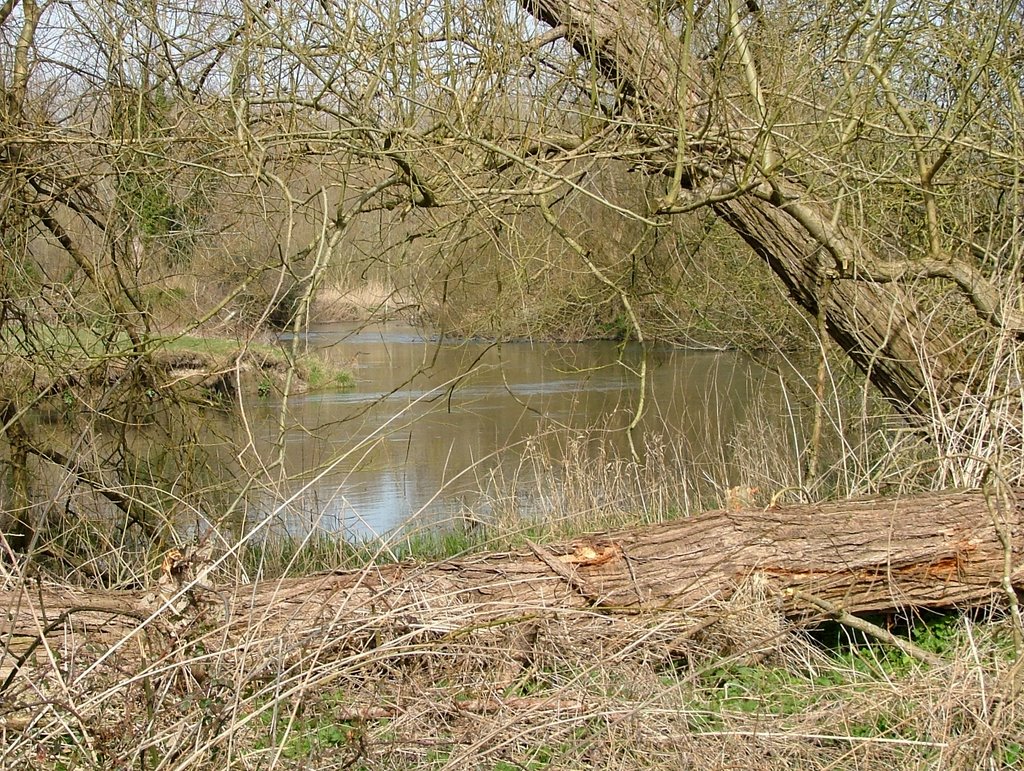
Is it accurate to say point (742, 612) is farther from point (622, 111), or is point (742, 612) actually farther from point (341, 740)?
point (622, 111)

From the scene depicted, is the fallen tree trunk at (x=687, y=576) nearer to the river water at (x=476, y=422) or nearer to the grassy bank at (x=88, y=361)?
the river water at (x=476, y=422)

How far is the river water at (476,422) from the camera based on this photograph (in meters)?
6.36

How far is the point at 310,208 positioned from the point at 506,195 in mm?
1371

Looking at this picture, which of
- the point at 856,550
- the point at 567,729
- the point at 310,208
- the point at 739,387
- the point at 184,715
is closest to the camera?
the point at 184,715

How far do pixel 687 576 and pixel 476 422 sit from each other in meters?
8.75

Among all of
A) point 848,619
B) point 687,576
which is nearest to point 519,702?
point 687,576

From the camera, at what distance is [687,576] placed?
11.6 ft

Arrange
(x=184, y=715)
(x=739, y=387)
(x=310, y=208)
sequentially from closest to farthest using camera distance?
1. (x=184, y=715)
2. (x=310, y=208)
3. (x=739, y=387)

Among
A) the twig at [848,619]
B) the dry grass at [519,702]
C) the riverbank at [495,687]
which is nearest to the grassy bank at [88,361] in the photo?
the riverbank at [495,687]

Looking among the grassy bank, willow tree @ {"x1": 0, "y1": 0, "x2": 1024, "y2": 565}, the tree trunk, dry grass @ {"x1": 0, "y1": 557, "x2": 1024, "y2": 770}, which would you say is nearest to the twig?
dry grass @ {"x1": 0, "y1": 557, "x2": 1024, "y2": 770}

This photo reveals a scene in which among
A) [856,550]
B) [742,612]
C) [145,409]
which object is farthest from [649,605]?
[145,409]

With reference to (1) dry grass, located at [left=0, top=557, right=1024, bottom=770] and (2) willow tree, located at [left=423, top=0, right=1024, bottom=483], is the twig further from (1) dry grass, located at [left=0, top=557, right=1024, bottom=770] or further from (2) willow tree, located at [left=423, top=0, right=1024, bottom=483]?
(2) willow tree, located at [left=423, top=0, right=1024, bottom=483]

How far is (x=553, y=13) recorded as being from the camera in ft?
16.3

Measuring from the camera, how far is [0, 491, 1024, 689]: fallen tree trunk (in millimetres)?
3141
